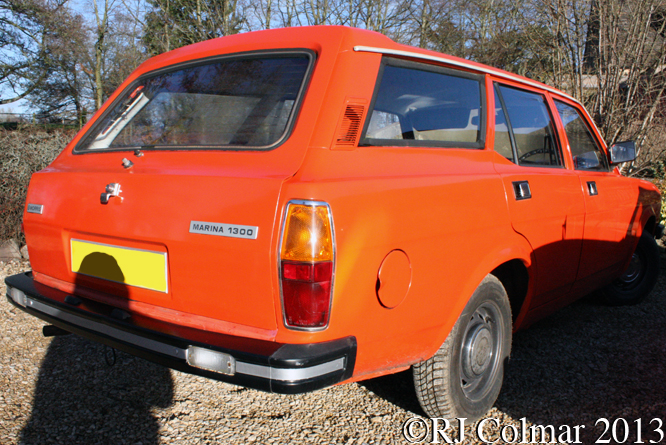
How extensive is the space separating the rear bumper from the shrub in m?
4.55

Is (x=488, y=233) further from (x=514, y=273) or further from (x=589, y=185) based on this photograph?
(x=589, y=185)

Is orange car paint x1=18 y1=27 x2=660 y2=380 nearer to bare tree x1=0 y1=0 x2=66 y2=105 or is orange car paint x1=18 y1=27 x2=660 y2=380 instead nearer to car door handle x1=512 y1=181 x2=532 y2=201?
car door handle x1=512 y1=181 x2=532 y2=201

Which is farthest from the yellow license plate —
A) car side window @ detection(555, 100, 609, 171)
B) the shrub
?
the shrub

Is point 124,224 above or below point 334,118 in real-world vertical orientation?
below

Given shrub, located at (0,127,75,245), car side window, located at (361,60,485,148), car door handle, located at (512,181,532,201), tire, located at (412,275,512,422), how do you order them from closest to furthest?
car side window, located at (361,60,485,148) < tire, located at (412,275,512,422) < car door handle, located at (512,181,532,201) < shrub, located at (0,127,75,245)

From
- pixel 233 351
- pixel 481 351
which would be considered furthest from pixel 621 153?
pixel 233 351

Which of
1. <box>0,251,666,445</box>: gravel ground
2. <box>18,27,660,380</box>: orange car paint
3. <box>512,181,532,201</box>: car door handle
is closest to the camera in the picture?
<box>18,27,660,380</box>: orange car paint

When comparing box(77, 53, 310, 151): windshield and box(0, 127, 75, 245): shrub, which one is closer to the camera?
box(77, 53, 310, 151): windshield

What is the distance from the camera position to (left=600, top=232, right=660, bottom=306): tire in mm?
4496

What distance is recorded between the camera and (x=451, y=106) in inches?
100

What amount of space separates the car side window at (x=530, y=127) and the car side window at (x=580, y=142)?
9.5 inches

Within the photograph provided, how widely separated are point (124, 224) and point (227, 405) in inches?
47.8

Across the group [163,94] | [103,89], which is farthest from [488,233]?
[103,89]

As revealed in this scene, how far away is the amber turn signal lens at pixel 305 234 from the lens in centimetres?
170
